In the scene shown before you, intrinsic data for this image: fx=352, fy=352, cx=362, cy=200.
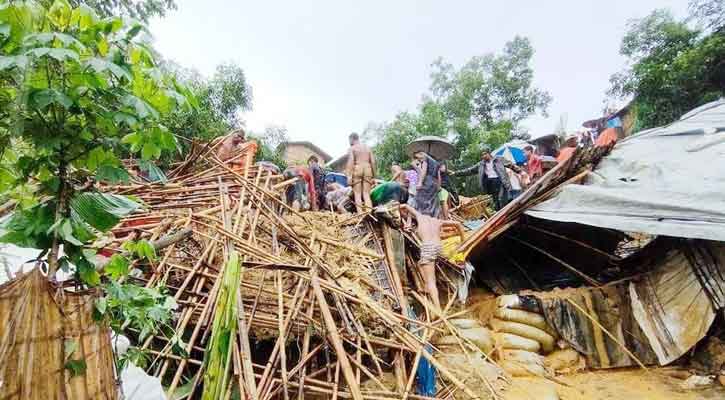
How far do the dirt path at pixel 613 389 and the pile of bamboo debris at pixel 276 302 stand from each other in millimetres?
457

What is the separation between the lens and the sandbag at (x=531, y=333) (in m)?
5.05

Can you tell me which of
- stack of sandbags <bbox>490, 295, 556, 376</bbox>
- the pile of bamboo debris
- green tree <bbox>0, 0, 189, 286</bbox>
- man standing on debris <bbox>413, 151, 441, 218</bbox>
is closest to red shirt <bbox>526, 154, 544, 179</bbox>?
man standing on debris <bbox>413, 151, 441, 218</bbox>

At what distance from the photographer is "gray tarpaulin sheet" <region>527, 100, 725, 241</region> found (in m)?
3.95

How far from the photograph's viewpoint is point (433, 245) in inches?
205

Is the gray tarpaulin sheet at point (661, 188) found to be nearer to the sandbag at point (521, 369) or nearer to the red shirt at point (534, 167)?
the red shirt at point (534, 167)

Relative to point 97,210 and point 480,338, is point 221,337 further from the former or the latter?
point 480,338

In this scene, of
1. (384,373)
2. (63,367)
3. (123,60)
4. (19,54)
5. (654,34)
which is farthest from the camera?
(654,34)

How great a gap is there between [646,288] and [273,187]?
5.64m

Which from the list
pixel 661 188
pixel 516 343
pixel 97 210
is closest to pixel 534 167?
pixel 661 188

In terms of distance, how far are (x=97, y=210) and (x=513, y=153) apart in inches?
385

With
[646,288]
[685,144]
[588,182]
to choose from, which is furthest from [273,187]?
[685,144]

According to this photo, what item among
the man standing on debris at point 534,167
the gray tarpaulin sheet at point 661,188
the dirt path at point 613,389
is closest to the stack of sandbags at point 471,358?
the dirt path at point 613,389

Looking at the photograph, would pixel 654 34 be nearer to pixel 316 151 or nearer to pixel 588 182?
pixel 588 182

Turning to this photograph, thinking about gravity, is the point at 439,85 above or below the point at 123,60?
above
